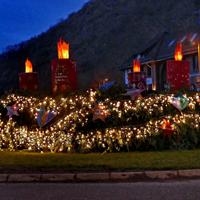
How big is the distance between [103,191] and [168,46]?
3159 cm

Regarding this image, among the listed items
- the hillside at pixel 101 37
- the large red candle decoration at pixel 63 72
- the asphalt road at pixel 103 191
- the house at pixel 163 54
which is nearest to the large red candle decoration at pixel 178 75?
the large red candle decoration at pixel 63 72

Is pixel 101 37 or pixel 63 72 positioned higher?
pixel 101 37

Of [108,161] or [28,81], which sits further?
[28,81]

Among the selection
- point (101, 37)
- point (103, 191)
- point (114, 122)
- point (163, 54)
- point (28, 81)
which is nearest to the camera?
point (103, 191)

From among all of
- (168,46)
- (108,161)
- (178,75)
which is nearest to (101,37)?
(168,46)

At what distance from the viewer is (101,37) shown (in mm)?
78500

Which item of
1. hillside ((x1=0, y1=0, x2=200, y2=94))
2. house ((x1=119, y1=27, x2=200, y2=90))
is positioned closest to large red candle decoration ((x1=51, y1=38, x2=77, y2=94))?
house ((x1=119, y1=27, x2=200, y2=90))

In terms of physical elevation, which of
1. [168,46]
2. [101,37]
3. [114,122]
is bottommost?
[114,122]

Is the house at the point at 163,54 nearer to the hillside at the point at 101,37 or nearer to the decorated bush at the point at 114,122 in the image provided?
the hillside at the point at 101,37

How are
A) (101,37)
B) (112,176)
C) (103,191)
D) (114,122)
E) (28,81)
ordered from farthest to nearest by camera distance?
(101,37), (28,81), (114,122), (112,176), (103,191)

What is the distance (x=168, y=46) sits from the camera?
3503 centimetres

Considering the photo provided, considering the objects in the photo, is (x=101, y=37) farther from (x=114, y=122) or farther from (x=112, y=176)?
(x=112, y=176)

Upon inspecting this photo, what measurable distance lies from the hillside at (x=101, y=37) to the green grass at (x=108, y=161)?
49555 millimetres

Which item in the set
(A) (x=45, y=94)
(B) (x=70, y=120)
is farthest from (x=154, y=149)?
(A) (x=45, y=94)
